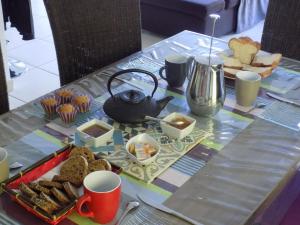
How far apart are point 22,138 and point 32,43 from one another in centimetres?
265

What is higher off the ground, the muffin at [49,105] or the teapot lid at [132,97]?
the teapot lid at [132,97]

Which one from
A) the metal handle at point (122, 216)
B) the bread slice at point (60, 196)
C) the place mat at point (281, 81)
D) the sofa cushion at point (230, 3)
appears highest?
the bread slice at point (60, 196)

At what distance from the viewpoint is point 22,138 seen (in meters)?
1.09

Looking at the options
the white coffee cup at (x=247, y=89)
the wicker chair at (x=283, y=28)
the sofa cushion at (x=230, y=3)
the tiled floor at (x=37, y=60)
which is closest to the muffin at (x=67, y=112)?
the white coffee cup at (x=247, y=89)

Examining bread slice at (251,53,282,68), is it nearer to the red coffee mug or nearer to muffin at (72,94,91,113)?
muffin at (72,94,91,113)

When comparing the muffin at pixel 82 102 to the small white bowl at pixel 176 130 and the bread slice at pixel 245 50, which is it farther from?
the bread slice at pixel 245 50

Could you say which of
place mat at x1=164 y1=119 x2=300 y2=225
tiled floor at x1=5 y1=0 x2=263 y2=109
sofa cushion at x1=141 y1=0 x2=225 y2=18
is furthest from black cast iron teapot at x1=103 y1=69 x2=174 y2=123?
sofa cushion at x1=141 y1=0 x2=225 y2=18

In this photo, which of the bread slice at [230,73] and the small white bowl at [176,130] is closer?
the small white bowl at [176,130]

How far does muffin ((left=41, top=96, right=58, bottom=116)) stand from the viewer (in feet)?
3.86

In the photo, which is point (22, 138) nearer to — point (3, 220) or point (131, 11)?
point (3, 220)

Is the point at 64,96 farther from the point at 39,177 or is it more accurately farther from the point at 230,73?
the point at 230,73

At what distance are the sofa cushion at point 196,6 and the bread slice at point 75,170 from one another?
2.65 m

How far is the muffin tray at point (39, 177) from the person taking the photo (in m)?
0.81

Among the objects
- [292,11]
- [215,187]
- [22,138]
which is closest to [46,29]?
[292,11]
